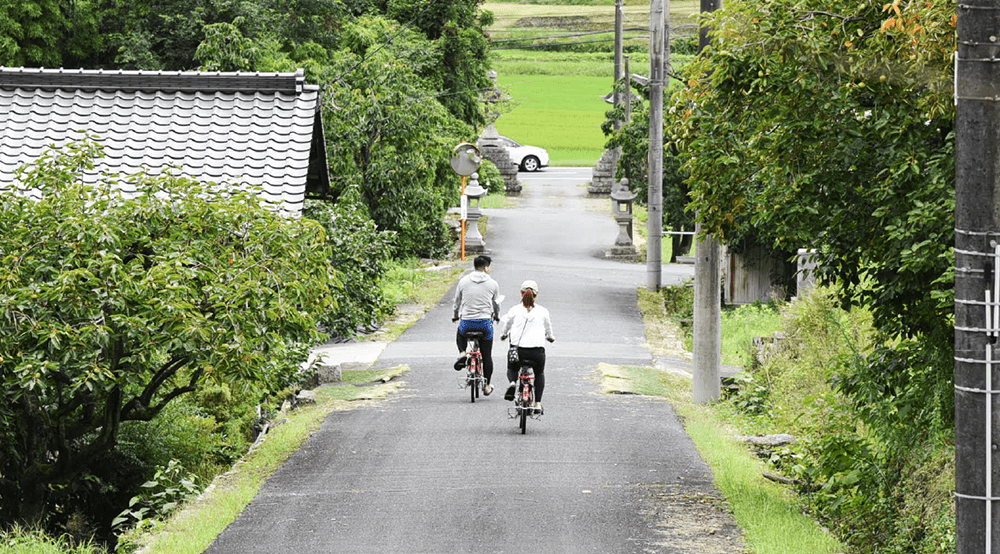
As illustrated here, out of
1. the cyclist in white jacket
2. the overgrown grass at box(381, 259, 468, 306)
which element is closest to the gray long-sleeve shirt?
the cyclist in white jacket

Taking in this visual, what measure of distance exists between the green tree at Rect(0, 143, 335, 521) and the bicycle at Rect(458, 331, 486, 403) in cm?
347

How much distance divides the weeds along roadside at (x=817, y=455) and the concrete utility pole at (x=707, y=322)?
0.30 metres

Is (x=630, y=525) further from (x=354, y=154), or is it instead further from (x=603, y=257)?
(x=603, y=257)

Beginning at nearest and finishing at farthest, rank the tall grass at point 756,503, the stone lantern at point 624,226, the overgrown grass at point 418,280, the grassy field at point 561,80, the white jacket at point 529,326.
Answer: the tall grass at point 756,503
the white jacket at point 529,326
the overgrown grass at point 418,280
the stone lantern at point 624,226
the grassy field at point 561,80

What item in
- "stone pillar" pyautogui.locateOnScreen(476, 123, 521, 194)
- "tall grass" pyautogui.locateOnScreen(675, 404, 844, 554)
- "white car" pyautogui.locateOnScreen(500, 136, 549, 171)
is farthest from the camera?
"white car" pyautogui.locateOnScreen(500, 136, 549, 171)

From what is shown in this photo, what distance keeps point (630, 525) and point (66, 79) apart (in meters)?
10.0

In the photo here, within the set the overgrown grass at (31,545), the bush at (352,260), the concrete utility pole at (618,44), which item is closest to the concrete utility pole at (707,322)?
the bush at (352,260)

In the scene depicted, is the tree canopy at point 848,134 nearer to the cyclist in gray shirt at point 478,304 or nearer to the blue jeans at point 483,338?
the cyclist in gray shirt at point 478,304

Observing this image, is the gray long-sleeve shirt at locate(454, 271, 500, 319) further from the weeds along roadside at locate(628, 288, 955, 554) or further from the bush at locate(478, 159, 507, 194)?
the bush at locate(478, 159, 507, 194)

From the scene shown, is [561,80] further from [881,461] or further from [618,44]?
[881,461]

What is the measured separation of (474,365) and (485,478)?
3873mm

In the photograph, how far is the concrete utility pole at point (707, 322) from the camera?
15.0 m

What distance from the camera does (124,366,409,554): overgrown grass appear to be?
9016 mm

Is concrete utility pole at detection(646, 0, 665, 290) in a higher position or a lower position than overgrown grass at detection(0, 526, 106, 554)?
higher
